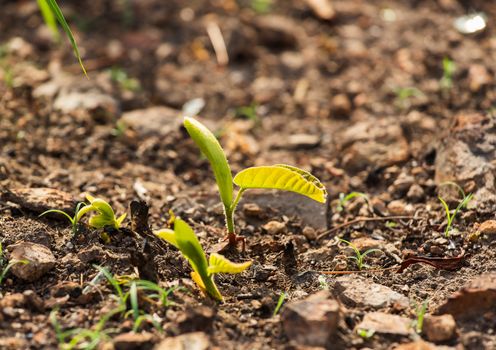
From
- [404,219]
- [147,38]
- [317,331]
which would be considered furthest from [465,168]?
[147,38]

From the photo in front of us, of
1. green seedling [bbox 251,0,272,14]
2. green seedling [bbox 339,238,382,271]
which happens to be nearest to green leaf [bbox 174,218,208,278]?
green seedling [bbox 339,238,382,271]

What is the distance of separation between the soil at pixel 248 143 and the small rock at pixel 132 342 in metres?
0.05

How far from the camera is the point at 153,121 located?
2.89m

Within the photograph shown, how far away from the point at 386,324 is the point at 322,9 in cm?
244

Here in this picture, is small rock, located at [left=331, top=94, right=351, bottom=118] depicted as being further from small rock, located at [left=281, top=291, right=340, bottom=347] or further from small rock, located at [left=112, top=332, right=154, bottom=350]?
small rock, located at [left=112, top=332, right=154, bottom=350]

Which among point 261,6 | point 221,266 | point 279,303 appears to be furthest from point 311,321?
point 261,6

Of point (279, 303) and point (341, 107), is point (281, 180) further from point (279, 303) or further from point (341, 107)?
point (341, 107)

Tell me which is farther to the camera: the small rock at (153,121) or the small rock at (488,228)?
the small rock at (153,121)

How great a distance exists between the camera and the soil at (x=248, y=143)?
1.77m

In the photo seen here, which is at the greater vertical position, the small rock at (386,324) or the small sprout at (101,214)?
the small sprout at (101,214)

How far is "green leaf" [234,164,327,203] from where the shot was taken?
1827 mm

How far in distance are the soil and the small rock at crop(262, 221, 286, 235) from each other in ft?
0.06

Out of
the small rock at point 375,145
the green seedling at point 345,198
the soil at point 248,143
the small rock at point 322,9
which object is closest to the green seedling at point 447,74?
the soil at point 248,143

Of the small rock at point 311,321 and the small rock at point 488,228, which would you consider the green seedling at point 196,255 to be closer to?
the small rock at point 311,321
